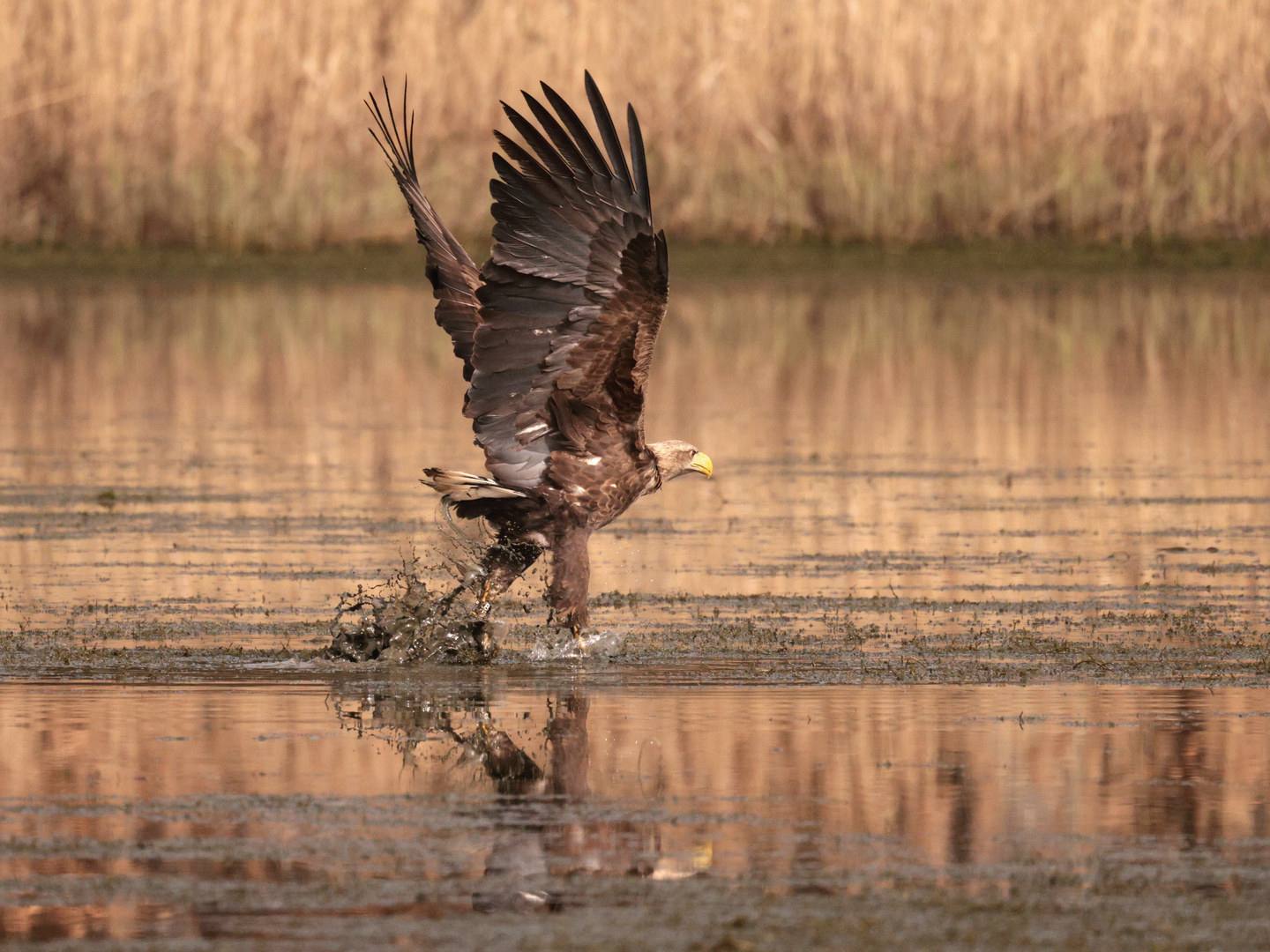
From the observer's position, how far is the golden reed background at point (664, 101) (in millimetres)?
24297

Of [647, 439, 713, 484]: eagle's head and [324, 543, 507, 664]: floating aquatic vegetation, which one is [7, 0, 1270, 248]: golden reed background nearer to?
[647, 439, 713, 484]: eagle's head

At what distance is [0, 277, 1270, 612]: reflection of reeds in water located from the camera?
38.2ft

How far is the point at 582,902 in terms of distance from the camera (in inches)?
222

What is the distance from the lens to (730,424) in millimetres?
16172

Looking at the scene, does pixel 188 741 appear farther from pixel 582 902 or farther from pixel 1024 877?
pixel 1024 877

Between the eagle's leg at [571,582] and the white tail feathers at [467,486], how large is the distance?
0.25 m

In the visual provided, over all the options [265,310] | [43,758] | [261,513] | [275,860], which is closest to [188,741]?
[43,758]

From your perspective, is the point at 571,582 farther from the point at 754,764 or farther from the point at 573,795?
the point at 573,795

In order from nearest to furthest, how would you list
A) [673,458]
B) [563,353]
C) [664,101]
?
[563,353], [673,458], [664,101]

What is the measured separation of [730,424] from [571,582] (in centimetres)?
692

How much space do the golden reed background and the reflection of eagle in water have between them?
1507 cm

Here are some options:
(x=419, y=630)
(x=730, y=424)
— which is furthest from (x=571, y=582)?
(x=730, y=424)

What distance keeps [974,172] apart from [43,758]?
18938 millimetres

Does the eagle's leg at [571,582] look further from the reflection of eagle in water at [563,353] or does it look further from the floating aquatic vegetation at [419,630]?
the floating aquatic vegetation at [419,630]
